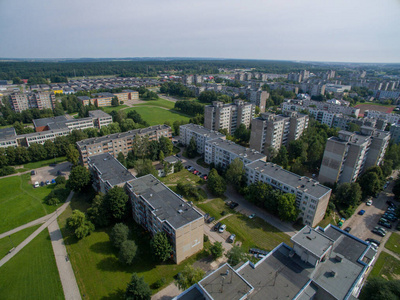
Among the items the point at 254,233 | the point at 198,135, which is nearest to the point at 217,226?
the point at 254,233

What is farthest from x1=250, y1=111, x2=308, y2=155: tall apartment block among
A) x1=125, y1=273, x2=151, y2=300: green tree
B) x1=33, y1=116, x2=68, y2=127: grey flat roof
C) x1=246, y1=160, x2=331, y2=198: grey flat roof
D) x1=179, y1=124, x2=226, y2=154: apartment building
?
x1=33, y1=116, x2=68, y2=127: grey flat roof

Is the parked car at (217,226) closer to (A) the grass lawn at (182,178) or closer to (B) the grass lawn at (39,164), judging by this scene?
(A) the grass lawn at (182,178)

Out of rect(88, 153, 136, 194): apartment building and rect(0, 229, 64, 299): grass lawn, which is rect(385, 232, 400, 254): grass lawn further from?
rect(0, 229, 64, 299): grass lawn

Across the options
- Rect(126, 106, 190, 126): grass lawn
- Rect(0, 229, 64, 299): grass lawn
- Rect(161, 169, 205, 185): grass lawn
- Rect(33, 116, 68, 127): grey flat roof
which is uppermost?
Rect(33, 116, 68, 127): grey flat roof

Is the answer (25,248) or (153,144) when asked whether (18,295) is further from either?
(153,144)

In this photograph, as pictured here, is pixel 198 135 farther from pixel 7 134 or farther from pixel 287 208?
pixel 7 134

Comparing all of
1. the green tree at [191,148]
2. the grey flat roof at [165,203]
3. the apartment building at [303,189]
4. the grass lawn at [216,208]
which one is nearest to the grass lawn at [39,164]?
the green tree at [191,148]
